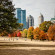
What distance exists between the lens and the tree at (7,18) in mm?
37219

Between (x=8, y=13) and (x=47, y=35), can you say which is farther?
(x=47, y=35)

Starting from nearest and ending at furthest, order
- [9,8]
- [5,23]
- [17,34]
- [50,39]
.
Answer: [5,23] → [9,8] → [50,39] → [17,34]

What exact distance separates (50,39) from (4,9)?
54509 millimetres

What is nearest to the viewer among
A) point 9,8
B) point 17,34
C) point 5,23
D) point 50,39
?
point 5,23

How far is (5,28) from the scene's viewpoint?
37844mm

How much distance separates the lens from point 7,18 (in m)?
38.2

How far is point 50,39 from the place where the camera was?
88.1 m

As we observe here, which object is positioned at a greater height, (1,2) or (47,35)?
(1,2)

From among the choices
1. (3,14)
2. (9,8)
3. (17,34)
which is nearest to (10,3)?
(9,8)

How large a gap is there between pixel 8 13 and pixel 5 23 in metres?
2.81

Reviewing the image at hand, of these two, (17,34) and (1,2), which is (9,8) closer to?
(1,2)

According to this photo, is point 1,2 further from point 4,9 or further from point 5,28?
point 5,28

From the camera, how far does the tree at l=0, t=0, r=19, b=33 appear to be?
3722 centimetres

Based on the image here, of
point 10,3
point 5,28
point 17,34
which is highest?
point 10,3
